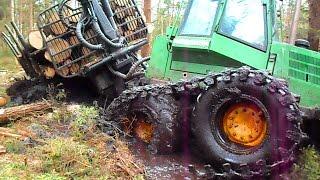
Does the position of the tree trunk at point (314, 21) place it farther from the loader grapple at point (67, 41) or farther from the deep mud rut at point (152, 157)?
the deep mud rut at point (152, 157)

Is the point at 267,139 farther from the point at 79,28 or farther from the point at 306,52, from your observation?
the point at 79,28

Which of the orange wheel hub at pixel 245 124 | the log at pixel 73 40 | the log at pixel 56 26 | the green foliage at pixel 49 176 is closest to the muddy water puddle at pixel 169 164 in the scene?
the orange wheel hub at pixel 245 124

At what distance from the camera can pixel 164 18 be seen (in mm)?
28969

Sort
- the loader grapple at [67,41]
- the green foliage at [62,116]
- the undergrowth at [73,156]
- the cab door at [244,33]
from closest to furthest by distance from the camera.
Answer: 1. the undergrowth at [73,156]
2. the cab door at [244,33]
3. the green foliage at [62,116]
4. the loader grapple at [67,41]

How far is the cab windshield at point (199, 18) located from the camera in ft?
19.0

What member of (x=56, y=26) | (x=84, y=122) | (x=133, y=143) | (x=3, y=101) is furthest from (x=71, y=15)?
(x=133, y=143)

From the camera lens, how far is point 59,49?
7484 millimetres

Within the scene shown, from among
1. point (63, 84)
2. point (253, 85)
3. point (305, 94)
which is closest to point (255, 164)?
point (253, 85)

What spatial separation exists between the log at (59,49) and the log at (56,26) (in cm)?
20

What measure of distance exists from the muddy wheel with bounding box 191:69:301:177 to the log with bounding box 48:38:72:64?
3.18 meters

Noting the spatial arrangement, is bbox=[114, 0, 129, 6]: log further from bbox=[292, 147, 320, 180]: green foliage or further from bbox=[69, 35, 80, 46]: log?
bbox=[292, 147, 320, 180]: green foliage

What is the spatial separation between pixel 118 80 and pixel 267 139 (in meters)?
3.33

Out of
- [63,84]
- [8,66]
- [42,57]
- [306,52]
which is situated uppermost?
[306,52]

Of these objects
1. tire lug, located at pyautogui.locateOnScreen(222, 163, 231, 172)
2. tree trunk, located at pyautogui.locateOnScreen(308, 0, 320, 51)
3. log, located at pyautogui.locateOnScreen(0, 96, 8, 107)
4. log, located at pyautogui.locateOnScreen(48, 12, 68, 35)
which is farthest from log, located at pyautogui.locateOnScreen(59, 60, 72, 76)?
tree trunk, located at pyautogui.locateOnScreen(308, 0, 320, 51)
